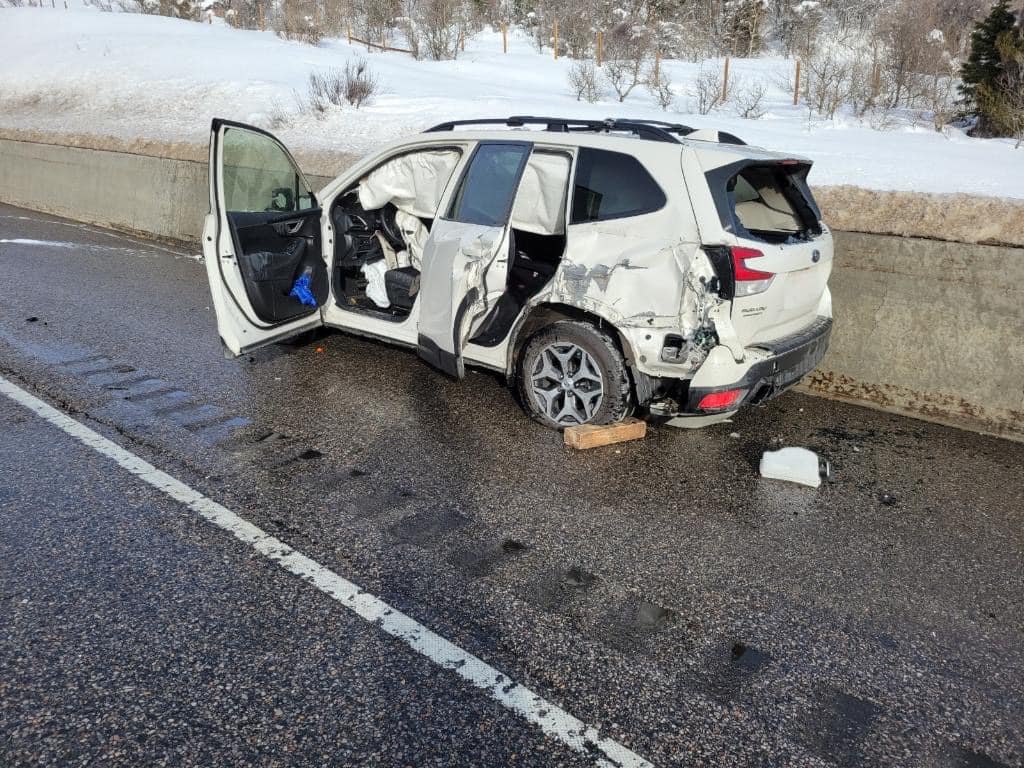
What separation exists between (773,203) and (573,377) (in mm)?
1553

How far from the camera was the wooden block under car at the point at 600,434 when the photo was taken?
4.55m

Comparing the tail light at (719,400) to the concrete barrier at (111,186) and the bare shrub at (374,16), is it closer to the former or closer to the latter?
the concrete barrier at (111,186)

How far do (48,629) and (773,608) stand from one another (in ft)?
9.13

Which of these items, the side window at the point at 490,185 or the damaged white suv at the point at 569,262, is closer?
the damaged white suv at the point at 569,262

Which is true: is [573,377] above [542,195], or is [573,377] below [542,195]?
below

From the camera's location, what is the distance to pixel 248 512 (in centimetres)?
376

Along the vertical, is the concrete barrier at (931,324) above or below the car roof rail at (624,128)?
below

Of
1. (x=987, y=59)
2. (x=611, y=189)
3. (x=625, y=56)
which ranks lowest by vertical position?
(x=611, y=189)

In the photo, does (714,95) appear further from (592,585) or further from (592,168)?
(592,585)

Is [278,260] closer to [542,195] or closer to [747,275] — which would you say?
[542,195]

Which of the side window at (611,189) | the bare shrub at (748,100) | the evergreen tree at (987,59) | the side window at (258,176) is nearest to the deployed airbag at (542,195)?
the side window at (611,189)

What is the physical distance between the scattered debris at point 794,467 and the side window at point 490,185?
2.12m

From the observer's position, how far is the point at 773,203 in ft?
15.0

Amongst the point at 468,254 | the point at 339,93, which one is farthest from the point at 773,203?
the point at 339,93
